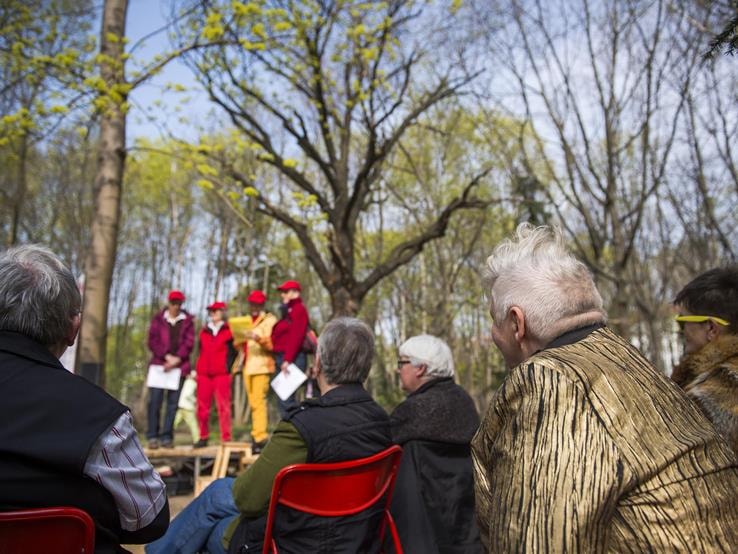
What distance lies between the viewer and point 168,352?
754 cm

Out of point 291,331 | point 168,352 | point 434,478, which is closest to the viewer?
point 434,478

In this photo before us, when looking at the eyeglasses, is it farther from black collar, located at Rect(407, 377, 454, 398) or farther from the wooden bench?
the wooden bench

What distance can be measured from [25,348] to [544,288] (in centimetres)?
149

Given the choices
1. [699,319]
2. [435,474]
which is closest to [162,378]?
[435,474]

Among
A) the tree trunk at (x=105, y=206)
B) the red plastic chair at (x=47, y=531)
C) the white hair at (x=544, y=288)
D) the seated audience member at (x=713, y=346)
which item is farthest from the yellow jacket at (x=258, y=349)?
the white hair at (x=544, y=288)

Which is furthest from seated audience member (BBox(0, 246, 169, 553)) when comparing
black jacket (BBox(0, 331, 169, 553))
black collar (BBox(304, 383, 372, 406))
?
black collar (BBox(304, 383, 372, 406))

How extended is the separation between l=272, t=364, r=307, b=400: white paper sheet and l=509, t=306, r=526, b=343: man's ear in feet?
17.2

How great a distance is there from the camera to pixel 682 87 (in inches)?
403

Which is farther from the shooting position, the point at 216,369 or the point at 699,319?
the point at 216,369

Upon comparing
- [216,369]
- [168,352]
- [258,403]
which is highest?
[168,352]

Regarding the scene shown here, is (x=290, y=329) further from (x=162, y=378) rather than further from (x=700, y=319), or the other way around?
(x=700, y=319)

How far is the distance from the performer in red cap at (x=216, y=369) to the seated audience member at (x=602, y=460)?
670 cm

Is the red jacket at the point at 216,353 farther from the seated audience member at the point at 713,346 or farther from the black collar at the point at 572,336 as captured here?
the black collar at the point at 572,336

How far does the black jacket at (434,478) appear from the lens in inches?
135
